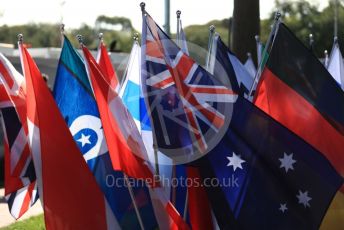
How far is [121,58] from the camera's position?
68.8ft

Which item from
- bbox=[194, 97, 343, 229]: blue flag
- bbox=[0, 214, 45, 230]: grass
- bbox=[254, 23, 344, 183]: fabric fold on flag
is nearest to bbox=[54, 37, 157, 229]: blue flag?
bbox=[194, 97, 343, 229]: blue flag

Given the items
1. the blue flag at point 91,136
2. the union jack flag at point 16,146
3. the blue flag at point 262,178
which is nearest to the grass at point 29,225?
the union jack flag at point 16,146

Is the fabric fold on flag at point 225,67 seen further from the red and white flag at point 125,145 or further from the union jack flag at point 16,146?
the union jack flag at point 16,146

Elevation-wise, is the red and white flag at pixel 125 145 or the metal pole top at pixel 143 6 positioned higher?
the metal pole top at pixel 143 6

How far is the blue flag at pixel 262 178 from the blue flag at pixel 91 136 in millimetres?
739

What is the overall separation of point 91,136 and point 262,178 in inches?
62.7

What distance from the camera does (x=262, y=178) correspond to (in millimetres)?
5461

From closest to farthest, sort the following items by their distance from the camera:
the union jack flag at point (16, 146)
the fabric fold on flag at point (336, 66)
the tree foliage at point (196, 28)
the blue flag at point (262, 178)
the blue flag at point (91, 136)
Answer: the blue flag at point (262, 178)
the blue flag at point (91, 136)
the union jack flag at point (16, 146)
the fabric fold on flag at point (336, 66)
the tree foliage at point (196, 28)

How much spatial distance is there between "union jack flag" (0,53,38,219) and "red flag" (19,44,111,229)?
0.50 metres

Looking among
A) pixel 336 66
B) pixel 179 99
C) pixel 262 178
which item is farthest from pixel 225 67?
pixel 336 66

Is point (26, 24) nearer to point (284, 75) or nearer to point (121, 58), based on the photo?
point (121, 58)

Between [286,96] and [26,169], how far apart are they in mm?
2422

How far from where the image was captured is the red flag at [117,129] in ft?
18.0

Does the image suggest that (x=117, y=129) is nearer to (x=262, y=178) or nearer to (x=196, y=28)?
(x=262, y=178)
